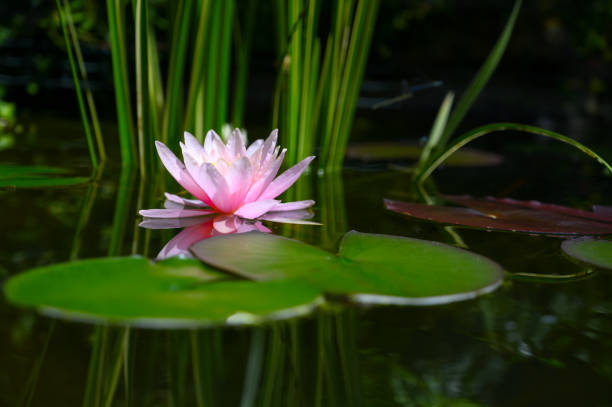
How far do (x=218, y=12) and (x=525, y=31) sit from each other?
3898 mm

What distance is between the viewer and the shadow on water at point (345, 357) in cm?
51

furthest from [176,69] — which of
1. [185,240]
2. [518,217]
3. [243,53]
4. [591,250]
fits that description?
[591,250]

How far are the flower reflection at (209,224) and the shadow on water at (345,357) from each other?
0.18 meters

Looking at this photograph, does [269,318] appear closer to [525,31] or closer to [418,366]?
[418,366]

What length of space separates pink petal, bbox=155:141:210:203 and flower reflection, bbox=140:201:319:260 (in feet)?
0.16

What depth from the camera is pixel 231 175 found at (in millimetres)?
930

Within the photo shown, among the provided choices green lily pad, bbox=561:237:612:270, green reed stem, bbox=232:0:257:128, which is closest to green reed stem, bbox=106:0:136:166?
green reed stem, bbox=232:0:257:128

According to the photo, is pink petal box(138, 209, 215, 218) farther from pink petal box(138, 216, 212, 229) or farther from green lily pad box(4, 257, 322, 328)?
green lily pad box(4, 257, 322, 328)

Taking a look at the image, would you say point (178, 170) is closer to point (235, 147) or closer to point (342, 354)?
point (235, 147)

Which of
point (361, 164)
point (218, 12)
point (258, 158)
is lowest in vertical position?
point (361, 164)

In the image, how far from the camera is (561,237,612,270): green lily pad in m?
0.88

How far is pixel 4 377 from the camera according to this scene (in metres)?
0.52

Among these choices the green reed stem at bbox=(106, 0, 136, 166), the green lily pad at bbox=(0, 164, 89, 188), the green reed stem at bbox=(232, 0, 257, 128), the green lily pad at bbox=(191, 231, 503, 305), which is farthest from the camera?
the green reed stem at bbox=(232, 0, 257, 128)

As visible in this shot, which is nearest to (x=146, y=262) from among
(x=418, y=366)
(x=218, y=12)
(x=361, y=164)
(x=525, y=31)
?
(x=418, y=366)
